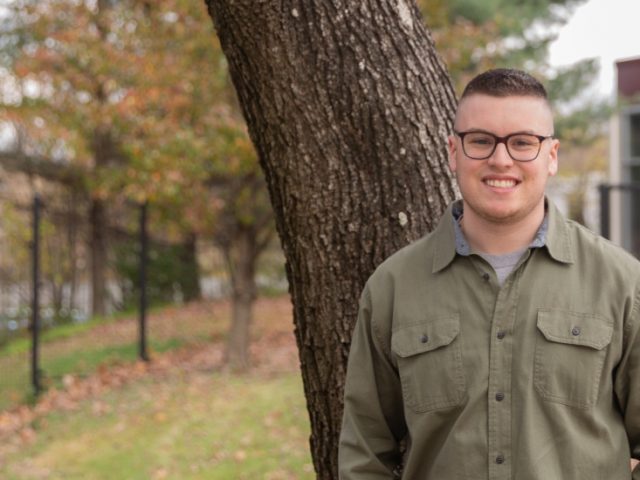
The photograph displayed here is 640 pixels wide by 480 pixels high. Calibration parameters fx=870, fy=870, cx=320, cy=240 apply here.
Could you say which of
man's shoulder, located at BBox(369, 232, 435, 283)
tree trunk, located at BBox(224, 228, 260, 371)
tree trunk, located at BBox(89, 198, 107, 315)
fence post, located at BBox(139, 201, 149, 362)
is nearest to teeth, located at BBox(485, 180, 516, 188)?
man's shoulder, located at BBox(369, 232, 435, 283)

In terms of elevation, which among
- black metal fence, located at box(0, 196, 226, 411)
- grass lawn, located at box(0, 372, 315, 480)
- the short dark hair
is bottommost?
grass lawn, located at box(0, 372, 315, 480)

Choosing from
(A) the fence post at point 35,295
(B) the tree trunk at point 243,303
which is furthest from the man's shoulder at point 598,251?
(A) the fence post at point 35,295

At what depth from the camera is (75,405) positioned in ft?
29.4

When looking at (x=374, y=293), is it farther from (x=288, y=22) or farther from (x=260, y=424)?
(x=260, y=424)

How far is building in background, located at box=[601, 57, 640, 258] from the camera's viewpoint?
1666 cm

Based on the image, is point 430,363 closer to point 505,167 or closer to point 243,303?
point 505,167

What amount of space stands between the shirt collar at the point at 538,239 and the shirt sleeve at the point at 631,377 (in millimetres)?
203

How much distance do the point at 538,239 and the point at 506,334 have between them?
0.80 ft

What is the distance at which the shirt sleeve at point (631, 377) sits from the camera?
2012 millimetres

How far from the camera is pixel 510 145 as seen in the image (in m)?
2.08

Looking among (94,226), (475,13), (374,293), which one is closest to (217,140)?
(475,13)

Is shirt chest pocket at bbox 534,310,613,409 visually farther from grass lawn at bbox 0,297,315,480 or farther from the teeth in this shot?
grass lawn at bbox 0,297,315,480

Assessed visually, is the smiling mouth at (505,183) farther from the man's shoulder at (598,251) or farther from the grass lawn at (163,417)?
the grass lawn at (163,417)

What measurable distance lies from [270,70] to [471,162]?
0.97 meters
